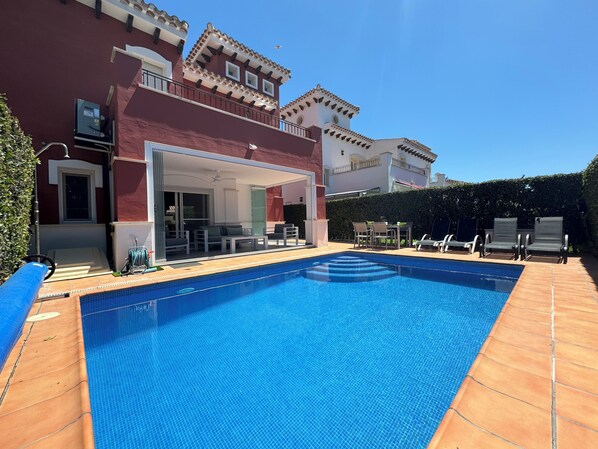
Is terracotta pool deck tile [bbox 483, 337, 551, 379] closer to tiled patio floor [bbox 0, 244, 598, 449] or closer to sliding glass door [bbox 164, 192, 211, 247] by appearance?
tiled patio floor [bbox 0, 244, 598, 449]

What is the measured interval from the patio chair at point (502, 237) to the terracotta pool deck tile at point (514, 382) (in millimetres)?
8471

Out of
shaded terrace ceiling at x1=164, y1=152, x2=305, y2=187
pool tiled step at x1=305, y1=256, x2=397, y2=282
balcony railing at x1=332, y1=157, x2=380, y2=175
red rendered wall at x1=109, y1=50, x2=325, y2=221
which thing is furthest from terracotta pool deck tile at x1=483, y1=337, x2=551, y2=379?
balcony railing at x1=332, y1=157, x2=380, y2=175

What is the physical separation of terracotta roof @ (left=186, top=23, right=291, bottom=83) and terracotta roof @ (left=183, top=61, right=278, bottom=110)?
1711 mm

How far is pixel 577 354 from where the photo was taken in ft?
8.93

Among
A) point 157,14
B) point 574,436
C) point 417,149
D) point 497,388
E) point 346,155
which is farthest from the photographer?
point 417,149

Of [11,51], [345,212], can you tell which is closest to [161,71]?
[11,51]

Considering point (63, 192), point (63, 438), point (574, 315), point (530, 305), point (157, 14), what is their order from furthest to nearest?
point (157, 14)
point (63, 192)
point (530, 305)
point (574, 315)
point (63, 438)

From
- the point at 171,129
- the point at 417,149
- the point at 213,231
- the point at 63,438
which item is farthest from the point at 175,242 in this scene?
the point at 417,149

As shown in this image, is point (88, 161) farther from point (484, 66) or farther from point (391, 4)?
point (484, 66)

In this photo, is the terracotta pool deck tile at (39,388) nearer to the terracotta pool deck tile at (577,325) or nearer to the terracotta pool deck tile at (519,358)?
the terracotta pool deck tile at (519,358)

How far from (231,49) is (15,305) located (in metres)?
17.4

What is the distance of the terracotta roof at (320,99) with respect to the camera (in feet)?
76.6

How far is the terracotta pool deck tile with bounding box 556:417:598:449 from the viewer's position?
163 centimetres

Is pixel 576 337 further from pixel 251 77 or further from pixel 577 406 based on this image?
pixel 251 77
